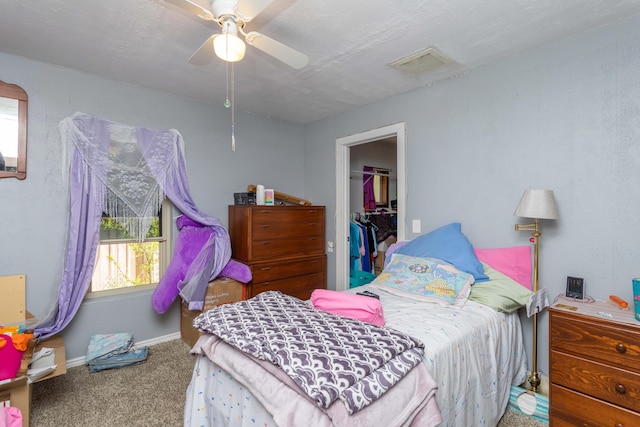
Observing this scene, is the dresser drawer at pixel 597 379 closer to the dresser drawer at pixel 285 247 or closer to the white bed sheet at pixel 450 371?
the white bed sheet at pixel 450 371

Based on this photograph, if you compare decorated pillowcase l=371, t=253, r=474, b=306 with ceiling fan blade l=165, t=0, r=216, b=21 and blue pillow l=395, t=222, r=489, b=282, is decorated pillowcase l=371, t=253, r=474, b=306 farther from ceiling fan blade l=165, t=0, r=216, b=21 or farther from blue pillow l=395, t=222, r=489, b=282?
ceiling fan blade l=165, t=0, r=216, b=21

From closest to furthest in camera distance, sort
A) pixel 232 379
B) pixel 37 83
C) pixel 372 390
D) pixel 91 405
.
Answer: pixel 372 390, pixel 232 379, pixel 91 405, pixel 37 83

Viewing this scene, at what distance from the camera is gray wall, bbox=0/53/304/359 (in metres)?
2.45

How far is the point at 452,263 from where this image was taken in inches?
93.5

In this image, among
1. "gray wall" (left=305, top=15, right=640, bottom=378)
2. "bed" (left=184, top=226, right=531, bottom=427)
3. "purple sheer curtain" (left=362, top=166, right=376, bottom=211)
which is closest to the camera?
"bed" (left=184, top=226, right=531, bottom=427)

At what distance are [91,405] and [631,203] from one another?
3.74 m

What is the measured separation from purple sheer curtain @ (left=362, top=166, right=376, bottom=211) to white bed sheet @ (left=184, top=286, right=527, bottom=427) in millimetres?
2688

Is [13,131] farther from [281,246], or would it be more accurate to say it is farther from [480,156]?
[480,156]

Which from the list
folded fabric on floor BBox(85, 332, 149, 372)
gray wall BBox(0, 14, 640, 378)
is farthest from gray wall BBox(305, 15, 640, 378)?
folded fabric on floor BBox(85, 332, 149, 372)

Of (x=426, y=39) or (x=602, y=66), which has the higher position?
(x=426, y=39)

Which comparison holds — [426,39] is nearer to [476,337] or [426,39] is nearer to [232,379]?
[476,337]

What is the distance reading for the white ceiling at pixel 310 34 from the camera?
5.94 ft

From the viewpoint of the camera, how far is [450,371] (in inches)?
60.4

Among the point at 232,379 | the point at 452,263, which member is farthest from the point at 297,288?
the point at 232,379
